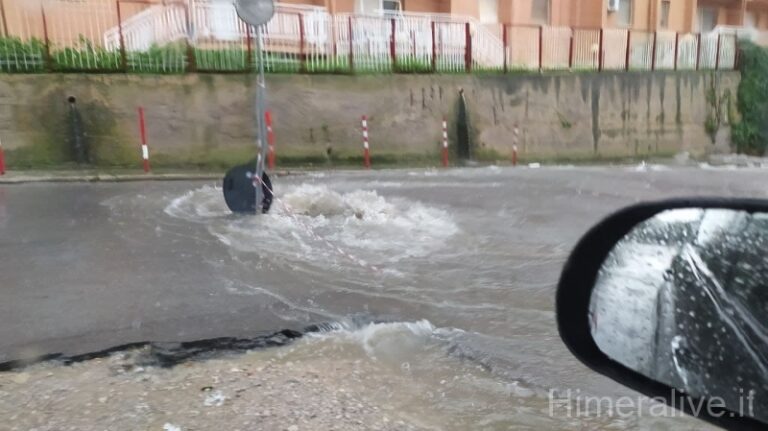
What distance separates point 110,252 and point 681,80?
18996 millimetres

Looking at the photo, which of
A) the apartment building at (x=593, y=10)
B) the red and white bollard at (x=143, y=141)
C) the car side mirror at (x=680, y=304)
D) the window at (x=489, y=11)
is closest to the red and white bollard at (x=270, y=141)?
the red and white bollard at (x=143, y=141)

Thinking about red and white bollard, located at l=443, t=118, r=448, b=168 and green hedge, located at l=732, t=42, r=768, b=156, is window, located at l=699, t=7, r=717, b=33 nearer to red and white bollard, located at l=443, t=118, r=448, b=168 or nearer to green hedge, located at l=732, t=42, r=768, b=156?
green hedge, located at l=732, t=42, r=768, b=156

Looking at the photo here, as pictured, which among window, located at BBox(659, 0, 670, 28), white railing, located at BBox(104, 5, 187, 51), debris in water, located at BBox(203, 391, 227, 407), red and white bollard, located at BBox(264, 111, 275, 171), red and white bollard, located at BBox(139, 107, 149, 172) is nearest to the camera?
debris in water, located at BBox(203, 391, 227, 407)

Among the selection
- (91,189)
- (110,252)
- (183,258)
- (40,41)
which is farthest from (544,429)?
(40,41)

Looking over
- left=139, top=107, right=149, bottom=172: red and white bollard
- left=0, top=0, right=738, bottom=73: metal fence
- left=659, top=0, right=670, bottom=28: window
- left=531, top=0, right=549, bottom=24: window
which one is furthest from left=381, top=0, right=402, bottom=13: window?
left=659, top=0, right=670, bottom=28: window

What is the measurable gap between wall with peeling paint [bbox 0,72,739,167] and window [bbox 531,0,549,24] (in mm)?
5809

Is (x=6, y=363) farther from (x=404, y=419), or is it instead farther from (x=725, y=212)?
(x=725, y=212)

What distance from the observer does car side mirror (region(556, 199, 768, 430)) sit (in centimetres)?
175

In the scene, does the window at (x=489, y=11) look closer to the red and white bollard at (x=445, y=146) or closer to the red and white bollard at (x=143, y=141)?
the red and white bollard at (x=445, y=146)

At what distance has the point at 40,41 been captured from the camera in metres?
13.1

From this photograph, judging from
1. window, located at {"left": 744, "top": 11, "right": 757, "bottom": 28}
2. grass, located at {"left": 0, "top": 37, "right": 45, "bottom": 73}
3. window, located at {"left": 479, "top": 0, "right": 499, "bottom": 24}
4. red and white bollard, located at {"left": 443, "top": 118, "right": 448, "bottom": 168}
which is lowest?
red and white bollard, located at {"left": 443, "top": 118, "right": 448, "bottom": 168}

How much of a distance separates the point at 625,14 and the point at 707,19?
26.0 ft

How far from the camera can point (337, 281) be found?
5.91 m

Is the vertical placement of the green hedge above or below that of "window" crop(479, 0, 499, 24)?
below
